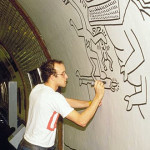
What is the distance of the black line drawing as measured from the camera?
7.00ft

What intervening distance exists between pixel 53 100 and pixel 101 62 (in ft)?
1.80

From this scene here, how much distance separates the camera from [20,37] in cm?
490

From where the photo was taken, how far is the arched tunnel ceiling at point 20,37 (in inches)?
174

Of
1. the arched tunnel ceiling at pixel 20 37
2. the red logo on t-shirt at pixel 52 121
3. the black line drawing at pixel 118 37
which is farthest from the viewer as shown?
the arched tunnel ceiling at pixel 20 37

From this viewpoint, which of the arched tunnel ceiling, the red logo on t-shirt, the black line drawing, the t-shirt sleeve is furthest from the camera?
the arched tunnel ceiling

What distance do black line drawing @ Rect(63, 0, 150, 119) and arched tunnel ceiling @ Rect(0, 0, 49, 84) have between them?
147cm

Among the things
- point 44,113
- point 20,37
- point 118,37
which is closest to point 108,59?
point 118,37

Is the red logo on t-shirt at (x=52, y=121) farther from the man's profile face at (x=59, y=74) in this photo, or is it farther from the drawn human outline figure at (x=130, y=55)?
the drawn human outline figure at (x=130, y=55)

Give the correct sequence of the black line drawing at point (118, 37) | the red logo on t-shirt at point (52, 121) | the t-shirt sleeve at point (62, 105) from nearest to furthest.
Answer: the black line drawing at point (118, 37)
the t-shirt sleeve at point (62, 105)
the red logo on t-shirt at point (52, 121)

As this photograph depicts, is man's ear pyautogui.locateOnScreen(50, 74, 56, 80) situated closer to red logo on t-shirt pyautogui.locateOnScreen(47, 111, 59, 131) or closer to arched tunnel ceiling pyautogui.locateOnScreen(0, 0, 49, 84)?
red logo on t-shirt pyautogui.locateOnScreen(47, 111, 59, 131)

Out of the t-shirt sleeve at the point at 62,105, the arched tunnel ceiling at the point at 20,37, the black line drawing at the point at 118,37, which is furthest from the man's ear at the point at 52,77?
the arched tunnel ceiling at the point at 20,37

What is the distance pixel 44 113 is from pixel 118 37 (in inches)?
34.6

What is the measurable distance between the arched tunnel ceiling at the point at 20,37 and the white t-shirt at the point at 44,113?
5.74ft

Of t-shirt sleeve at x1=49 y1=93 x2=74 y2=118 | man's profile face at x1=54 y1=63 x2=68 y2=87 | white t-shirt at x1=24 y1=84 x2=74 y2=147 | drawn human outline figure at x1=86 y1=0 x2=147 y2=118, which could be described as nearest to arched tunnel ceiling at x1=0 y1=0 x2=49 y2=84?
man's profile face at x1=54 y1=63 x2=68 y2=87
